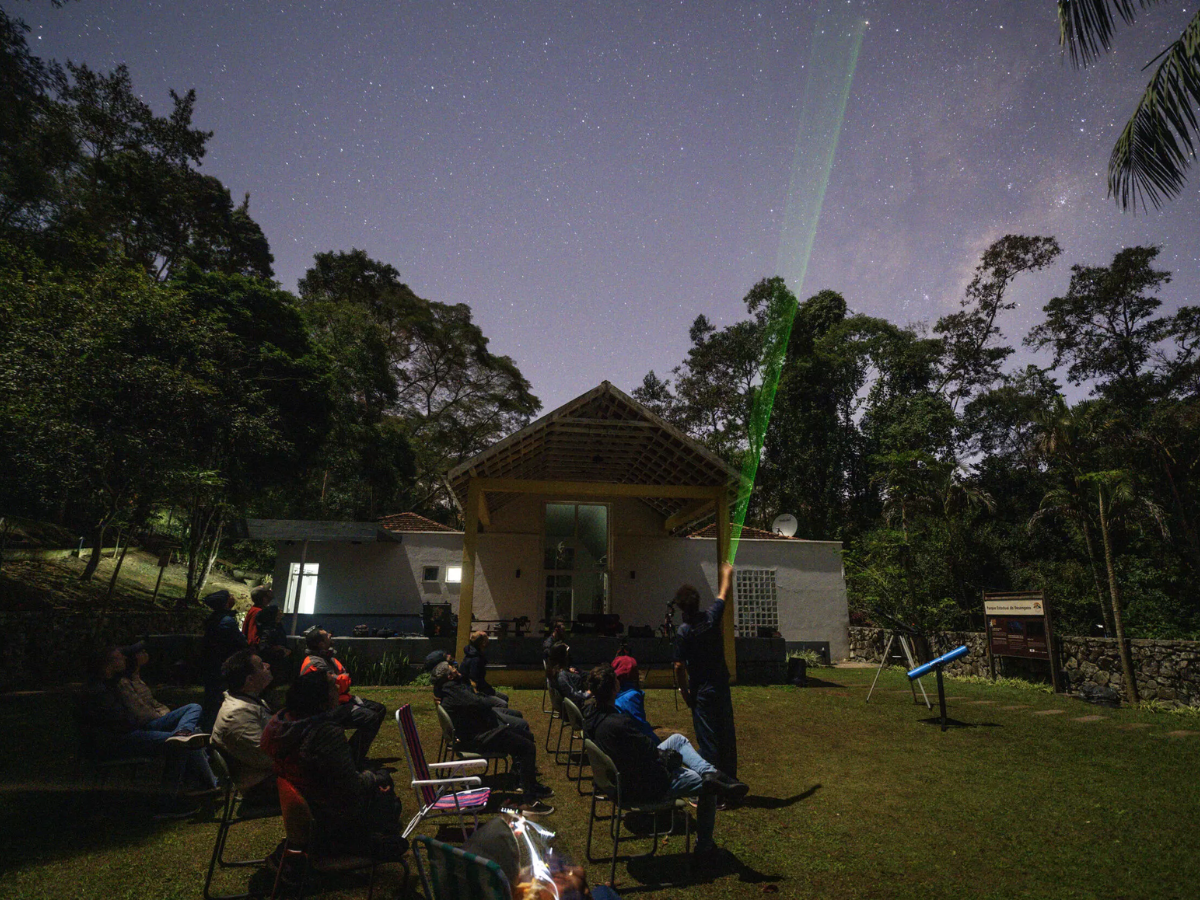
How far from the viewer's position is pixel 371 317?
3250 cm

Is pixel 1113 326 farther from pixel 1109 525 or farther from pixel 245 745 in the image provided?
pixel 245 745

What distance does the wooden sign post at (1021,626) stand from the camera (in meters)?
12.4

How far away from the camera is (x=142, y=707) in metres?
5.00

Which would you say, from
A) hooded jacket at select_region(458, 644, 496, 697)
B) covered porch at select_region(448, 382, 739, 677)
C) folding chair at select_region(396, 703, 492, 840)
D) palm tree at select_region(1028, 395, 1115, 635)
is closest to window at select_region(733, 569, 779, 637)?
covered porch at select_region(448, 382, 739, 677)

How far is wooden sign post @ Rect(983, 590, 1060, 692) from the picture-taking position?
489 inches

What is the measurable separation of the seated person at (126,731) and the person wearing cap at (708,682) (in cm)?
377

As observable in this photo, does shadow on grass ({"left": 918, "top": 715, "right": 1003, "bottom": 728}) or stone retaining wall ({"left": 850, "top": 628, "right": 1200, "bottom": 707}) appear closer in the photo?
shadow on grass ({"left": 918, "top": 715, "right": 1003, "bottom": 728})

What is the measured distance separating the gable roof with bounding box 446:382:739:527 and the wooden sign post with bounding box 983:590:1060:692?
6.53 metres

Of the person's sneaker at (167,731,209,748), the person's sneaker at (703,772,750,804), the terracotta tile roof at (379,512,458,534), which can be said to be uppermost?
the terracotta tile roof at (379,512,458,534)

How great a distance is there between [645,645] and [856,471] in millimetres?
19313

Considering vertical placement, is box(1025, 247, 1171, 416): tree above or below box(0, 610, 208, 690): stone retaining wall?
above

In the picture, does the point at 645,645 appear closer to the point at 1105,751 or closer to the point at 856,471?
the point at 1105,751

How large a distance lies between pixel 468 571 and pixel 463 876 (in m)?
11.1

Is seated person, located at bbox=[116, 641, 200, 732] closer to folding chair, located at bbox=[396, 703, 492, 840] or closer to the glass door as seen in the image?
folding chair, located at bbox=[396, 703, 492, 840]
